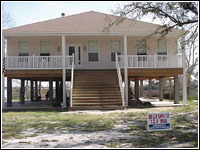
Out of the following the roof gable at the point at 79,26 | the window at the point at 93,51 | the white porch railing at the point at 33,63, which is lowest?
the white porch railing at the point at 33,63

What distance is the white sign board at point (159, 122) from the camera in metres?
6.61

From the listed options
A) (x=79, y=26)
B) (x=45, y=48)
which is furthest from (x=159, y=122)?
(x=45, y=48)

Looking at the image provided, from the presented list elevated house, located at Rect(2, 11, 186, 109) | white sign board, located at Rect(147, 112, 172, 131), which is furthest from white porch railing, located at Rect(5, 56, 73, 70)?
white sign board, located at Rect(147, 112, 172, 131)

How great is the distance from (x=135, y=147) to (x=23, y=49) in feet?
52.7

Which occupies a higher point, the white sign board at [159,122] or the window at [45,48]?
the window at [45,48]

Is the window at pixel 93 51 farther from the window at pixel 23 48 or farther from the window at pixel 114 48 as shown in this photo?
the window at pixel 23 48

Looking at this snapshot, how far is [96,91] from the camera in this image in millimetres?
16547

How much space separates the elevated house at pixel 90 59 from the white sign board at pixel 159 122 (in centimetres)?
778

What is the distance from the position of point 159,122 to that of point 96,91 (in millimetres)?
10003

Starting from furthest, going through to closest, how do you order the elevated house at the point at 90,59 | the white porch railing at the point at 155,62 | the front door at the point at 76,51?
the front door at the point at 76,51
the white porch railing at the point at 155,62
the elevated house at the point at 90,59

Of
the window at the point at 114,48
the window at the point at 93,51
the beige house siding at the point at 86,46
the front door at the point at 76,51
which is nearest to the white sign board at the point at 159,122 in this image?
the beige house siding at the point at 86,46

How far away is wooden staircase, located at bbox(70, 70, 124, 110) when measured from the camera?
15.3 metres

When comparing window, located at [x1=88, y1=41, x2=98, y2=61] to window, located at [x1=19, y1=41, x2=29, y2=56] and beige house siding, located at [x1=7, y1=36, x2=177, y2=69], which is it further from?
window, located at [x1=19, y1=41, x2=29, y2=56]

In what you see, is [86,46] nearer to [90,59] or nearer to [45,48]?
[90,59]
